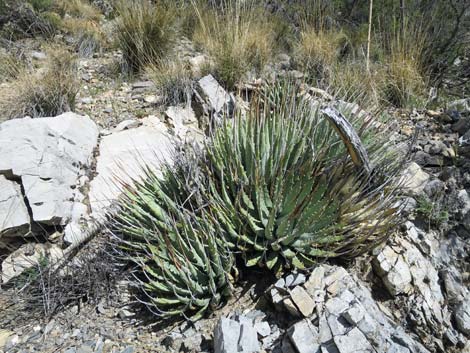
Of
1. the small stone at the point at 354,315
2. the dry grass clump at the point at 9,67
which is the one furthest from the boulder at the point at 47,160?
the small stone at the point at 354,315

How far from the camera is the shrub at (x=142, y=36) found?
543 centimetres

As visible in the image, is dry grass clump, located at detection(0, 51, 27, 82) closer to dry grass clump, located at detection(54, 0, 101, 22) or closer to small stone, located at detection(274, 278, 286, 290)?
dry grass clump, located at detection(54, 0, 101, 22)

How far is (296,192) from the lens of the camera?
8.30 ft

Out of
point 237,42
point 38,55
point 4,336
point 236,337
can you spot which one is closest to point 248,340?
point 236,337

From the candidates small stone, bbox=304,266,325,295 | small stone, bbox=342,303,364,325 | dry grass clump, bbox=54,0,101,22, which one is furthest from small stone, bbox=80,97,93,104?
small stone, bbox=342,303,364,325

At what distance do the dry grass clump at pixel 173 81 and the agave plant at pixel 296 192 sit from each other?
1835 millimetres

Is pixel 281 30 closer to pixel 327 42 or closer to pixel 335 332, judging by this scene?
pixel 327 42

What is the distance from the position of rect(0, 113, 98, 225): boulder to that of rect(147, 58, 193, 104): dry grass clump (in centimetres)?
121

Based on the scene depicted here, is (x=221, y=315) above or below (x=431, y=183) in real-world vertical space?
below

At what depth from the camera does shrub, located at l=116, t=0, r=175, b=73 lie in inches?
214

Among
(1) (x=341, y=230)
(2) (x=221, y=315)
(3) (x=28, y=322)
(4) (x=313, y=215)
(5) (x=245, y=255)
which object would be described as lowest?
(3) (x=28, y=322)

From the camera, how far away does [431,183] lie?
3.10 m

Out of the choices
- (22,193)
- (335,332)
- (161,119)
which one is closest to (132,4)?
(161,119)

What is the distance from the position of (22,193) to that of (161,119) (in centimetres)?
182
